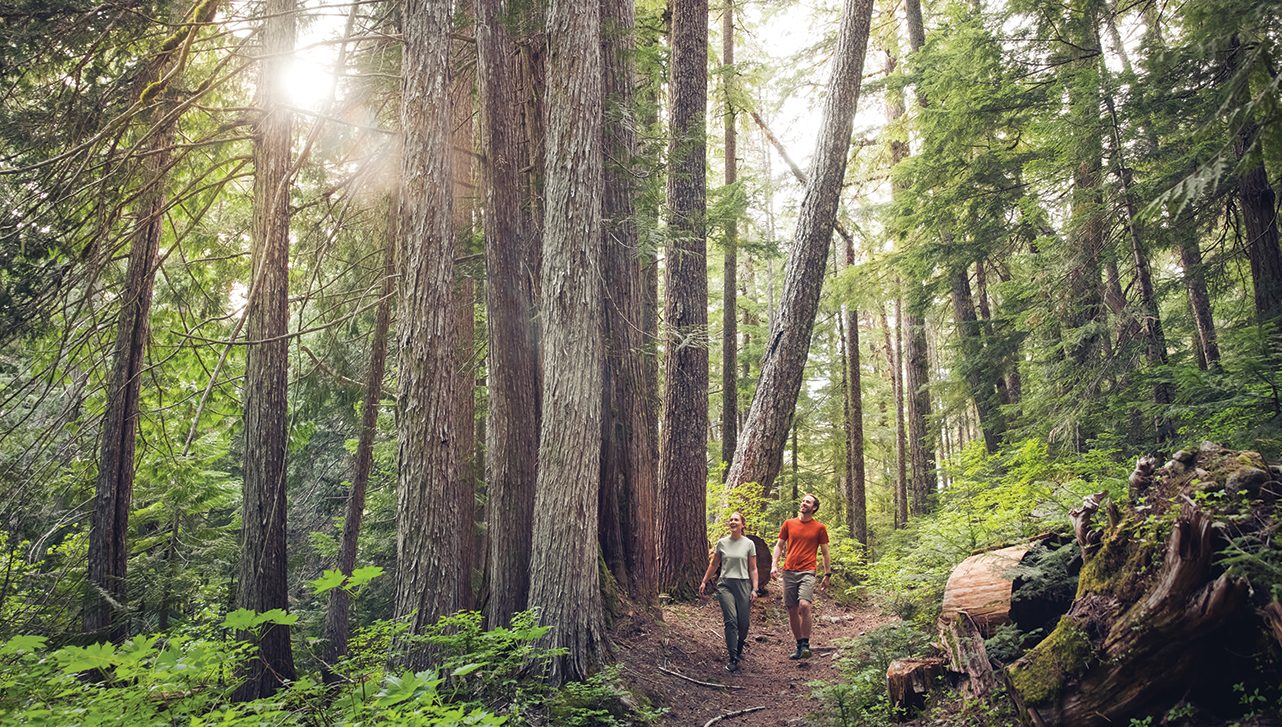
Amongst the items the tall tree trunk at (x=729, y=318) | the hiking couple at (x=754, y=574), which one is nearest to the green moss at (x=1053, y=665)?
the hiking couple at (x=754, y=574)

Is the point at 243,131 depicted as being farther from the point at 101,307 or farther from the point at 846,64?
the point at 846,64

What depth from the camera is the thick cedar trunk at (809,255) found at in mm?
9609

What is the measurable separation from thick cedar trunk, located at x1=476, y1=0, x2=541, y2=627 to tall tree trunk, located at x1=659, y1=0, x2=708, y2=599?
115 inches

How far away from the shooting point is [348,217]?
8.76 m

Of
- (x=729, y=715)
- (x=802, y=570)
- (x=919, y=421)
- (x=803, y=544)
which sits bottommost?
(x=729, y=715)

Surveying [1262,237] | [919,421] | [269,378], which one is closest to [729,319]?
[919,421]

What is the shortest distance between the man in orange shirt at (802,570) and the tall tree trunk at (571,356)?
2.94m

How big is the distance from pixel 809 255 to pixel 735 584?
206 inches

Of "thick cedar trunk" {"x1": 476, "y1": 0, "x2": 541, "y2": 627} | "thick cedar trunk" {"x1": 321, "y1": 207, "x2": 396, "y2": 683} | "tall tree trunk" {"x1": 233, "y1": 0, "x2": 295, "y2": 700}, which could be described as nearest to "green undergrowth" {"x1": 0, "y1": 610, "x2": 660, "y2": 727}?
"thick cedar trunk" {"x1": 476, "y1": 0, "x2": 541, "y2": 627}

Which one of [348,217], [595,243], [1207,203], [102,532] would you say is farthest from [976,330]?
[102,532]

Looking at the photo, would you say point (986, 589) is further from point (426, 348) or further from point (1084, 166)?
point (1084, 166)

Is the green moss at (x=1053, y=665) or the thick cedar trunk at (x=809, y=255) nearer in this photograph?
the green moss at (x=1053, y=665)

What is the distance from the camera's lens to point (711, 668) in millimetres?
6688

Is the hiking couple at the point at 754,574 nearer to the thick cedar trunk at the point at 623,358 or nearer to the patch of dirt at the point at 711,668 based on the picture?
the patch of dirt at the point at 711,668
